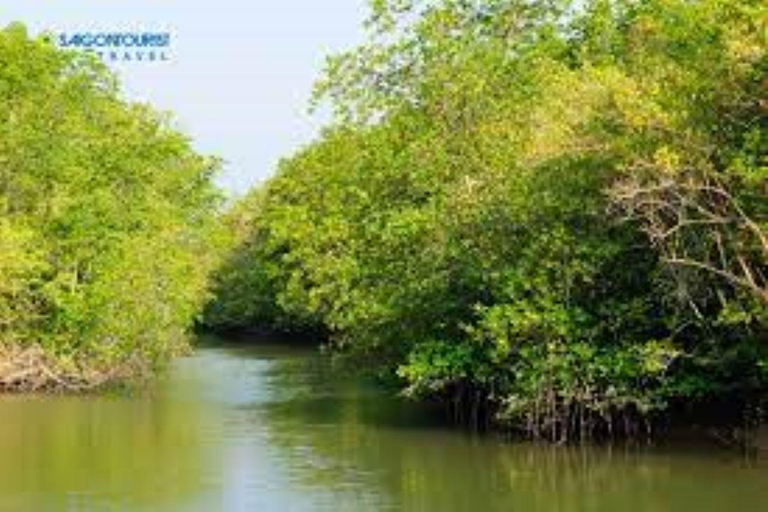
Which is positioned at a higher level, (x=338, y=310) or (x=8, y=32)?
(x=8, y=32)

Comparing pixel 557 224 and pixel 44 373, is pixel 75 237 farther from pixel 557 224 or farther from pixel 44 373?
pixel 557 224

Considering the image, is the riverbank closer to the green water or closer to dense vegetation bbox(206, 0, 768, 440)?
the green water

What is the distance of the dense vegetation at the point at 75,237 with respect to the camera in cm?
3030

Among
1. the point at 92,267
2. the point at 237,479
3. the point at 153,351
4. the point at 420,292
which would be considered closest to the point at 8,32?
the point at 92,267

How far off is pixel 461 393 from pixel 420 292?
2.58 meters

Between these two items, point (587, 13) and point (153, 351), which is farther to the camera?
point (587, 13)

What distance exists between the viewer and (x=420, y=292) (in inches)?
896

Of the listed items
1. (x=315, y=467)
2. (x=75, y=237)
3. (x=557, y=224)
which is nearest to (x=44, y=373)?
(x=75, y=237)

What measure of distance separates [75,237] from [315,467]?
553 inches

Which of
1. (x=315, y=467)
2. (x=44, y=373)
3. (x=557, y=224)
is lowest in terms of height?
(x=315, y=467)

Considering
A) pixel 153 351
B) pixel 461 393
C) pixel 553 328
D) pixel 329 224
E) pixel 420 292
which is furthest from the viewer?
pixel 153 351

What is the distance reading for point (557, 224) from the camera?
67.7ft

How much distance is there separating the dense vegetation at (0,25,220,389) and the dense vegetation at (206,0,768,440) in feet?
15.9

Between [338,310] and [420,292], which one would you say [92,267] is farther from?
[420,292]
